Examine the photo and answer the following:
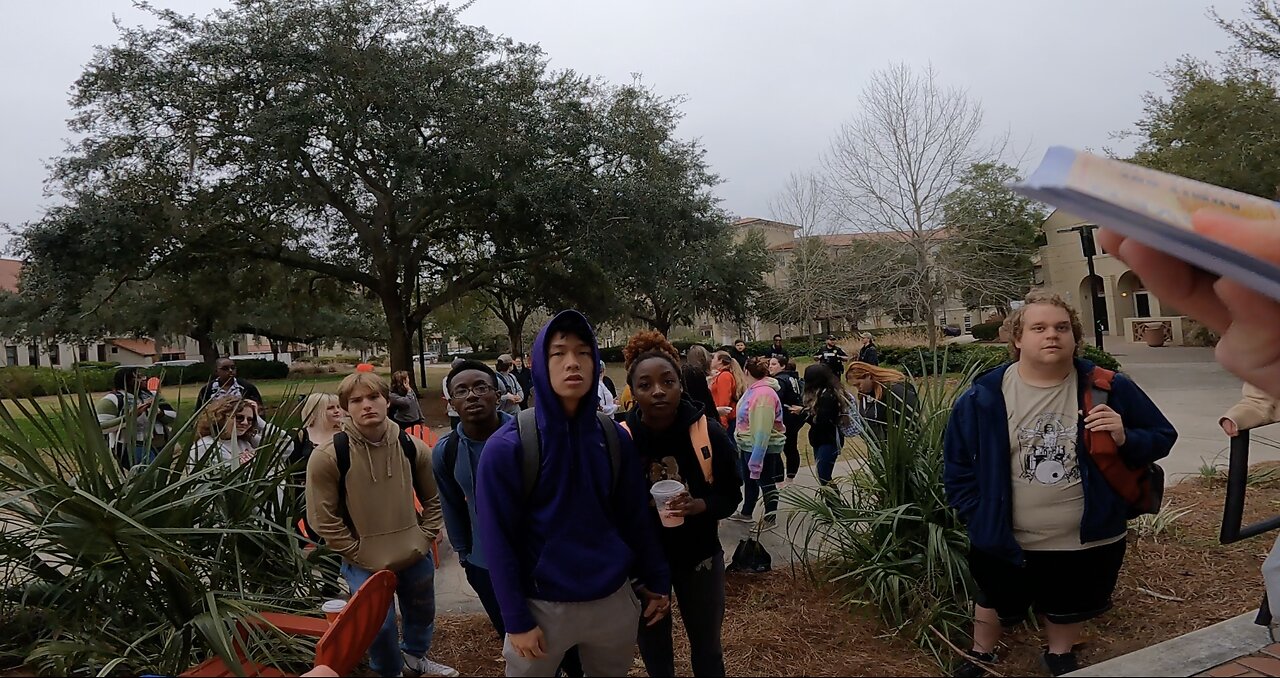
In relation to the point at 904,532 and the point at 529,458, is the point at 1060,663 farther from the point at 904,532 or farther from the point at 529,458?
the point at 529,458

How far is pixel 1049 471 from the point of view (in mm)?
3107

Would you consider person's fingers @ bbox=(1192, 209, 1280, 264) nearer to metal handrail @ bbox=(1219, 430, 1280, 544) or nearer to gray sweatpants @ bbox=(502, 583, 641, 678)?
gray sweatpants @ bbox=(502, 583, 641, 678)

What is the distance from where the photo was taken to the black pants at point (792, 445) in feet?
26.7

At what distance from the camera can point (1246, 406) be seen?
3.29 m

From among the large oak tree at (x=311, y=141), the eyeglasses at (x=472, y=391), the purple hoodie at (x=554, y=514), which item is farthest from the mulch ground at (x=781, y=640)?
the large oak tree at (x=311, y=141)

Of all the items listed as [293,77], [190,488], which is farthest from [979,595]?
[293,77]

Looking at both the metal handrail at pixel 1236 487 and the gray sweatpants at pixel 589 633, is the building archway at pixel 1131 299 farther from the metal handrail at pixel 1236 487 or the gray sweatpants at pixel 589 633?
the gray sweatpants at pixel 589 633

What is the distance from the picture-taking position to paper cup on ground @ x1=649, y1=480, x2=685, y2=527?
2.70m

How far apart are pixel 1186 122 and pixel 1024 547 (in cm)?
1975

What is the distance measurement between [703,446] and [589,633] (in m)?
0.87

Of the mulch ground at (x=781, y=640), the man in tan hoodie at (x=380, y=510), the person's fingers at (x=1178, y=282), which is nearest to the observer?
the person's fingers at (x=1178, y=282)

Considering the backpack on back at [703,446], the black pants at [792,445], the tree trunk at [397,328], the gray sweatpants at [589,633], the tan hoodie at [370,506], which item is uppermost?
the tree trunk at [397,328]

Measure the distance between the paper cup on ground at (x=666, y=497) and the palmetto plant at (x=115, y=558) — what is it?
1.67 m

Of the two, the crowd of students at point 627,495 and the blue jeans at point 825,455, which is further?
the blue jeans at point 825,455
